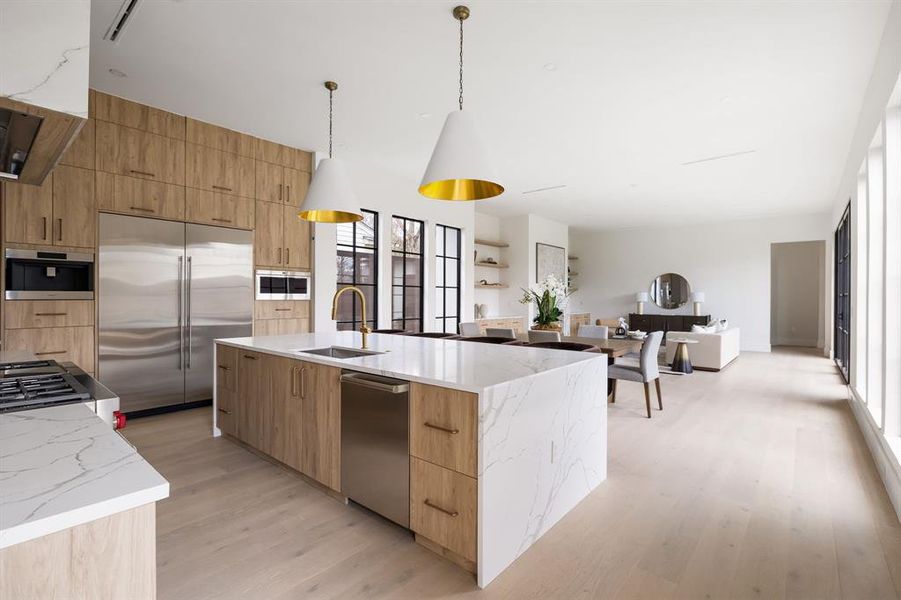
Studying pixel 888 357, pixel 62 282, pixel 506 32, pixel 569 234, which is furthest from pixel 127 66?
pixel 569 234

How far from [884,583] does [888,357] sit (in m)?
1.52

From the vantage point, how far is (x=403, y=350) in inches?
109

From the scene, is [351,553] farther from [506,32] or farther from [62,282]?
[62,282]

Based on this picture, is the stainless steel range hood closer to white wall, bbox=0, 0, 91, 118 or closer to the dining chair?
white wall, bbox=0, 0, 91, 118

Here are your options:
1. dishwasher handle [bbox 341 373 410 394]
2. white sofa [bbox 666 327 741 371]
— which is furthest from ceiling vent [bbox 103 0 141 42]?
white sofa [bbox 666 327 741 371]

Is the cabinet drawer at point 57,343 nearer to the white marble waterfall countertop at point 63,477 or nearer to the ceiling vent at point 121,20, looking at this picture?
the ceiling vent at point 121,20

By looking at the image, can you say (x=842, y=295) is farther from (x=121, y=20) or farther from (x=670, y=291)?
(x=121, y=20)

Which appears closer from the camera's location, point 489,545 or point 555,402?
point 489,545

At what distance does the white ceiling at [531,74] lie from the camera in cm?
266

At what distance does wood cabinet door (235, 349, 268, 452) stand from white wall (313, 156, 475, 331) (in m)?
2.14

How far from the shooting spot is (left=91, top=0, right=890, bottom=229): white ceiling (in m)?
2.66

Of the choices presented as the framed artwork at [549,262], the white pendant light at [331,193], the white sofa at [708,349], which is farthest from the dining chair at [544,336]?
the framed artwork at [549,262]

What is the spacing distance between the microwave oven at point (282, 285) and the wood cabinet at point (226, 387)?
1.46 m

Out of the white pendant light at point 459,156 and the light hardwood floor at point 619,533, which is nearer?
the light hardwood floor at point 619,533
